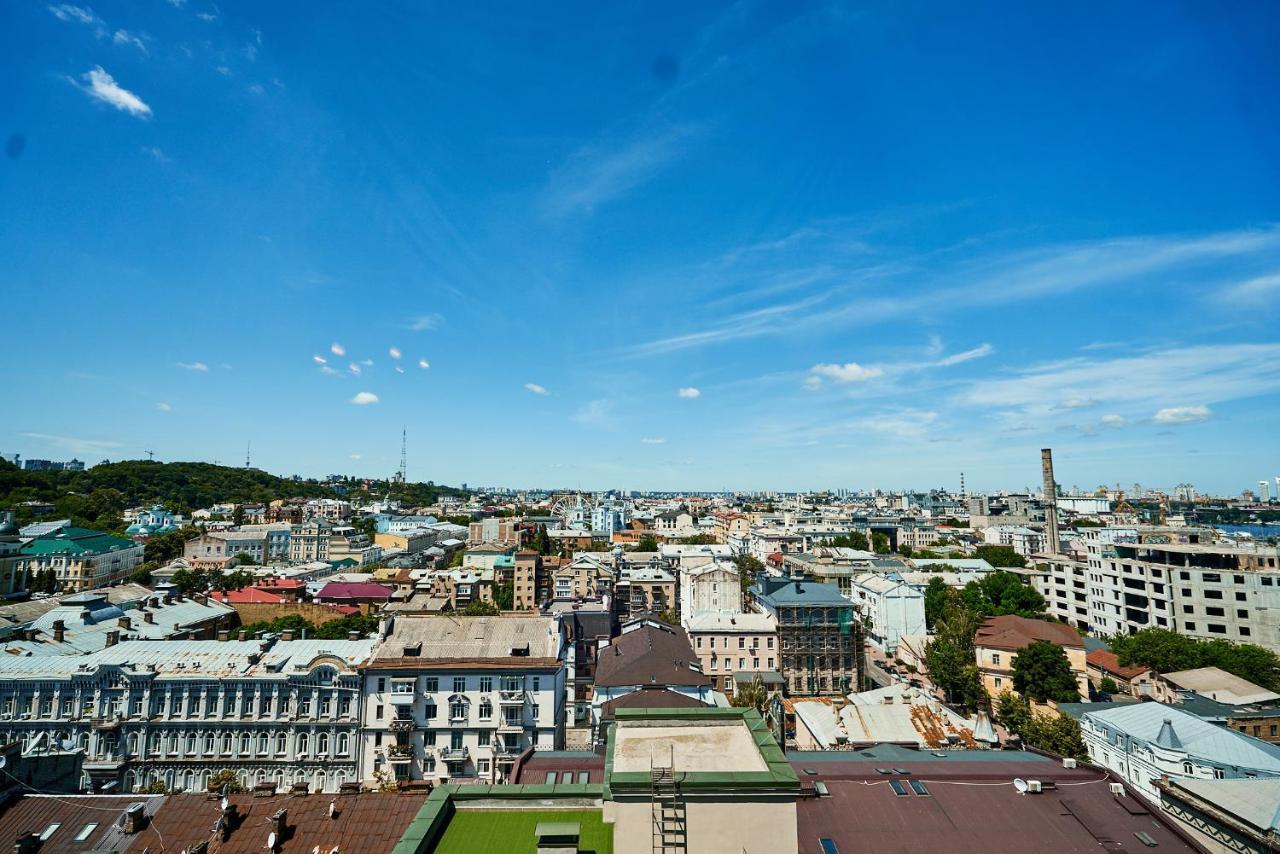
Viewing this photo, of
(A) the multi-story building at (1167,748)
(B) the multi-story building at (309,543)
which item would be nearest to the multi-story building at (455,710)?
(A) the multi-story building at (1167,748)

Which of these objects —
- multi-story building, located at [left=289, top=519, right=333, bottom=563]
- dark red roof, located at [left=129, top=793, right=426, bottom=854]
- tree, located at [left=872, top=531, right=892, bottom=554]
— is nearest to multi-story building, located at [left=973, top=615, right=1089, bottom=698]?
dark red roof, located at [left=129, top=793, right=426, bottom=854]

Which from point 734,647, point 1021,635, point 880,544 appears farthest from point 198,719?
point 880,544

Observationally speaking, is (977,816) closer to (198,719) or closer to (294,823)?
(294,823)

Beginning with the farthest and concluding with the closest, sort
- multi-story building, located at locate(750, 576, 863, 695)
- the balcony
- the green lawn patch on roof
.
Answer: multi-story building, located at locate(750, 576, 863, 695), the balcony, the green lawn patch on roof

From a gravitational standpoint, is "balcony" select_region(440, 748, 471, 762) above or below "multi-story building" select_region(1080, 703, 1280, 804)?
below

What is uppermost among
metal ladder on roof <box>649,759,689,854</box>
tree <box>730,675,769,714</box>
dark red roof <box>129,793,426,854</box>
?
metal ladder on roof <box>649,759,689,854</box>

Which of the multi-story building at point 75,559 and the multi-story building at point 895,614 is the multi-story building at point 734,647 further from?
the multi-story building at point 75,559

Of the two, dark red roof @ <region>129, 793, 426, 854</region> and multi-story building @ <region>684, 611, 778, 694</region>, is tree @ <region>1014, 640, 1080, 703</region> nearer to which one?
multi-story building @ <region>684, 611, 778, 694</region>
